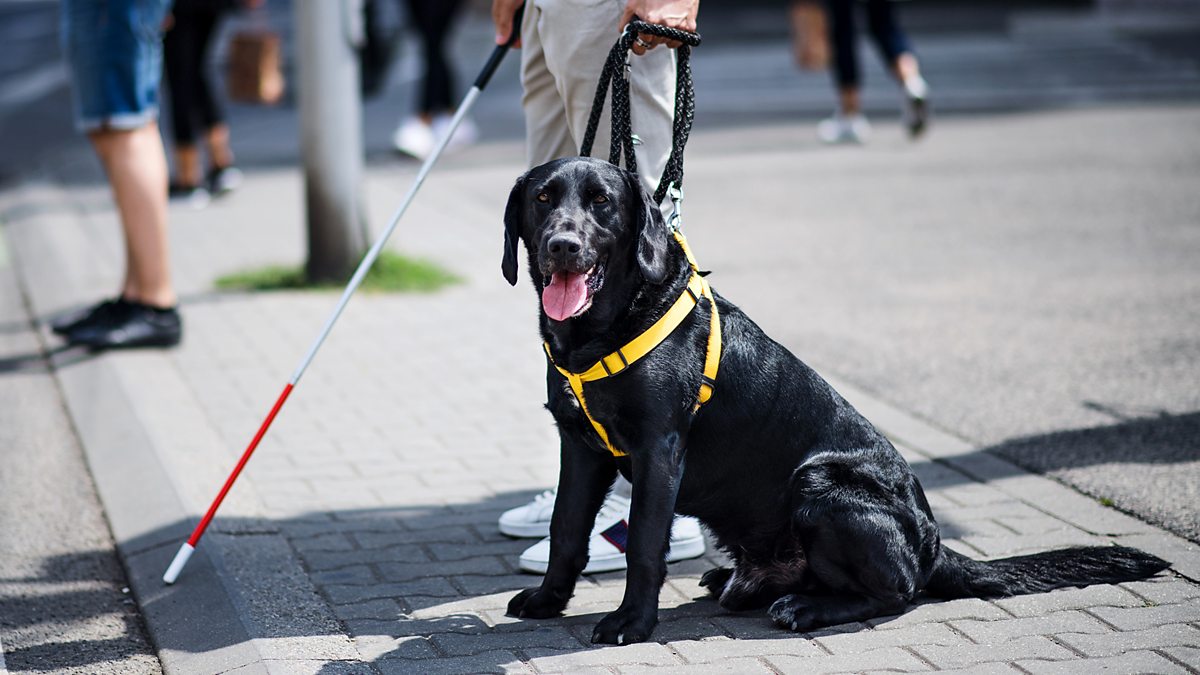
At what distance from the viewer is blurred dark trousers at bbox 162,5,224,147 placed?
31.6 ft

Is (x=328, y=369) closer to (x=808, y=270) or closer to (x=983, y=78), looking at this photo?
(x=808, y=270)

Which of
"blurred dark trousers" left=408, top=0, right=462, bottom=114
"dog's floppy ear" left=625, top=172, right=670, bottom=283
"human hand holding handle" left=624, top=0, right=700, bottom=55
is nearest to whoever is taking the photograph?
"dog's floppy ear" left=625, top=172, right=670, bottom=283

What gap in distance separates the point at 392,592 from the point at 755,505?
1.02 metres

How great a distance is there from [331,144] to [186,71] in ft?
9.08

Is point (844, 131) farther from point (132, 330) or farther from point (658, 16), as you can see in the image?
point (658, 16)

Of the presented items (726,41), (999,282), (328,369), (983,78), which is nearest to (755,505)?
(328,369)

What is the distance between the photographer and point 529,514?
4.24m

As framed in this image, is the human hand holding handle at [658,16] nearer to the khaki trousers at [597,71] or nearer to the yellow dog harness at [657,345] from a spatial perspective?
the khaki trousers at [597,71]

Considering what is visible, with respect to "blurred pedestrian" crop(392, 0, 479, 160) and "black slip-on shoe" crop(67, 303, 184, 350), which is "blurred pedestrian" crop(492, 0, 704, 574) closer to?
"black slip-on shoe" crop(67, 303, 184, 350)

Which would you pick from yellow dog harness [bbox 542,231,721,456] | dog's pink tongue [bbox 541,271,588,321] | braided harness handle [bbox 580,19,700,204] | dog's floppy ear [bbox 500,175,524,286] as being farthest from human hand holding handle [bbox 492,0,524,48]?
dog's pink tongue [bbox 541,271,588,321]

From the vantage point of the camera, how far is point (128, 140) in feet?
20.2

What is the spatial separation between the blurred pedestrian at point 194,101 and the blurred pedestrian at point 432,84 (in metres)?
1.52

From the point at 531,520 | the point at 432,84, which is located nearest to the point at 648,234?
the point at 531,520

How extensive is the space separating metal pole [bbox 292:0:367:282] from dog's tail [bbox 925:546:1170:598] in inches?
180
